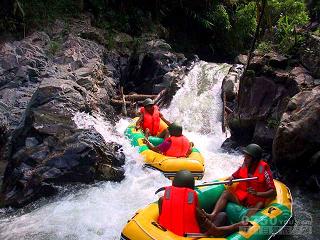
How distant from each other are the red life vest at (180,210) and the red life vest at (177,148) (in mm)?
3499

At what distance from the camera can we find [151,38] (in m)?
15.7

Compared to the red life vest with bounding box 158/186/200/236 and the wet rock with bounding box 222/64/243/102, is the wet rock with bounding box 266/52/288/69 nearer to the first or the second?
the wet rock with bounding box 222/64/243/102

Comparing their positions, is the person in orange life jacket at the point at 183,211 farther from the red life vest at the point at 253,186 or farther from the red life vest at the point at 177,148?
the red life vest at the point at 177,148

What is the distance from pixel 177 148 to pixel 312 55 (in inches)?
163

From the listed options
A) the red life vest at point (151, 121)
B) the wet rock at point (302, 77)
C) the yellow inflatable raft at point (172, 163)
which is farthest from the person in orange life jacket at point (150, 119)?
the wet rock at point (302, 77)

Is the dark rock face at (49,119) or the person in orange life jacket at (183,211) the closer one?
the person in orange life jacket at (183,211)

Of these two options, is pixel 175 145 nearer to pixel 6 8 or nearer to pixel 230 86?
pixel 230 86

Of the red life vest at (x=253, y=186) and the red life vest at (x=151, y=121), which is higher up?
the red life vest at (x=253, y=186)

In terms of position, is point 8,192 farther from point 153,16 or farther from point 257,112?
point 153,16

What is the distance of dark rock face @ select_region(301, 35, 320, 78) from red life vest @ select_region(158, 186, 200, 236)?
5920 millimetres

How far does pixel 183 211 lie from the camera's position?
5.25m

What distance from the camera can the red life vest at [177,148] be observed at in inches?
351

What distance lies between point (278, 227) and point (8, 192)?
16.5 feet

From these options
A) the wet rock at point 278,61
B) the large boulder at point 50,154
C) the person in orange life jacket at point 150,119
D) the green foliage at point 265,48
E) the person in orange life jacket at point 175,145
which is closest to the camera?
the large boulder at point 50,154
